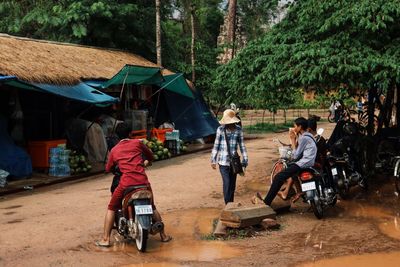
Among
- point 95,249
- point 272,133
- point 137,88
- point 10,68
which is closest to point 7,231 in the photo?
point 95,249

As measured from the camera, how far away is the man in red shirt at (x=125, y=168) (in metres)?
6.13

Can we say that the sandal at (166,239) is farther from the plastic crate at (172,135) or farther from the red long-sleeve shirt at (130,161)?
the plastic crate at (172,135)

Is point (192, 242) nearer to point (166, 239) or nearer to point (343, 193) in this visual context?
point (166, 239)

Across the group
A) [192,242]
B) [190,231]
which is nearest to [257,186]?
[190,231]

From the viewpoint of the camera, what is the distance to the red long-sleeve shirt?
6.12m

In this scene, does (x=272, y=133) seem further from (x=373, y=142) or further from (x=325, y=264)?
(x=325, y=264)

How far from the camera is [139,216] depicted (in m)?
5.92

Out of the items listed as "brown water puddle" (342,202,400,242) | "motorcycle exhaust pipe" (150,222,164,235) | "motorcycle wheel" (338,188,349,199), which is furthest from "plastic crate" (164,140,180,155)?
"motorcycle exhaust pipe" (150,222,164,235)

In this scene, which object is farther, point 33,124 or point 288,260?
point 33,124

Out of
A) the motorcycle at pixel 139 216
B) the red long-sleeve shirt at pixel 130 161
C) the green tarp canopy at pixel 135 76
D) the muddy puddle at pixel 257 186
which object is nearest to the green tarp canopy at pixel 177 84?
the green tarp canopy at pixel 135 76

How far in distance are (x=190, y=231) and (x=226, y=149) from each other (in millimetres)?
1278

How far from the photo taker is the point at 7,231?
23.4 ft

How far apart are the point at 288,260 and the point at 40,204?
5029 millimetres

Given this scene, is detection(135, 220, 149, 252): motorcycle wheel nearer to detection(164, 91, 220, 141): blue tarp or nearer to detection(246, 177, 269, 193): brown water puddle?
detection(246, 177, 269, 193): brown water puddle
